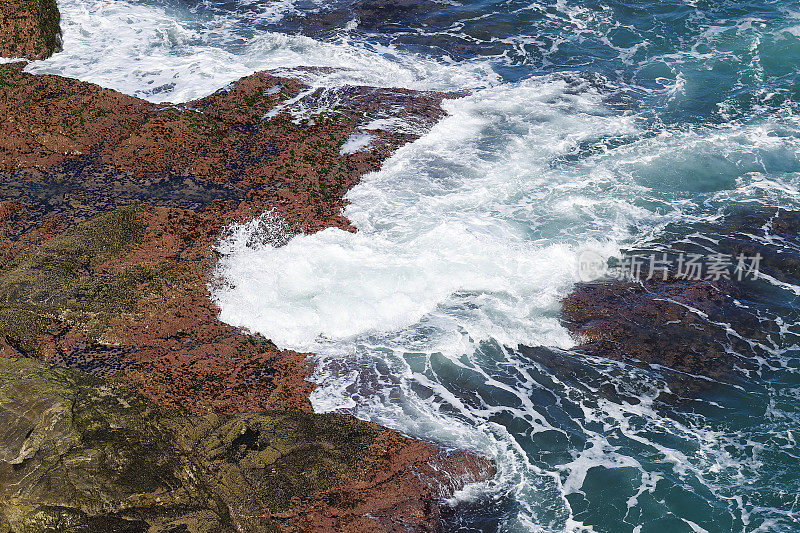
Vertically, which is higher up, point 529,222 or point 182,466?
point 529,222

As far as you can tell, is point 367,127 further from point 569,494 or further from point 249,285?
point 569,494

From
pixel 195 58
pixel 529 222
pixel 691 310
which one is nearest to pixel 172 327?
pixel 529 222

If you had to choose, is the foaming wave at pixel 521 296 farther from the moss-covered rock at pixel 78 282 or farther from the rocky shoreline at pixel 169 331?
the moss-covered rock at pixel 78 282

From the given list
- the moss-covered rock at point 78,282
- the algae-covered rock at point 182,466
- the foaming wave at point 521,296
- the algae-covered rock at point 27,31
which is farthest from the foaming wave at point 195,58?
the algae-covered rock at point 182,466

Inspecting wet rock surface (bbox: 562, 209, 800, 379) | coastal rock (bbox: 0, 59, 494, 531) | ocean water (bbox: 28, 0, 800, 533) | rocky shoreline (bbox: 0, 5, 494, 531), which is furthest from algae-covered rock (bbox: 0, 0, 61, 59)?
wet rock surface (bbox: 562, 209, 800, 379)

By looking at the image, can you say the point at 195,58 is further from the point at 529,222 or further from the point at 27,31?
the point at 529,222
